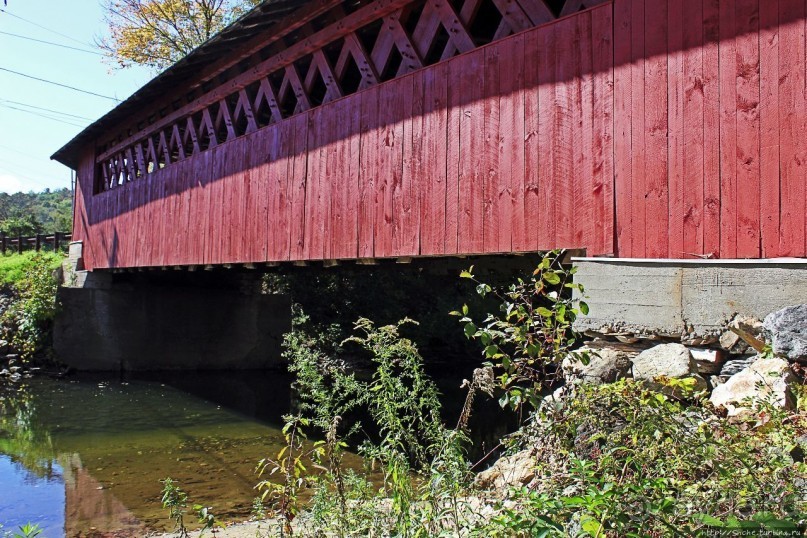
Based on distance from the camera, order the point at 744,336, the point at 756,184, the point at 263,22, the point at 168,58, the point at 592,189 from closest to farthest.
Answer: the point at 744,336 → the point at 756,184 → the point at 592,189 → the point at 263,22 → the point at 168,58

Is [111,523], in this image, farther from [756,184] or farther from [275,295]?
[275,295]

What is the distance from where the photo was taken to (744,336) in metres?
3.59

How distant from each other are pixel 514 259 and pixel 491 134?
128 cm

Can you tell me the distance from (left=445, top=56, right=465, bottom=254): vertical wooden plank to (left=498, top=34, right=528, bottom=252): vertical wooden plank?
19.2 inches

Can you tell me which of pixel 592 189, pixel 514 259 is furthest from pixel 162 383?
pixel 592 189

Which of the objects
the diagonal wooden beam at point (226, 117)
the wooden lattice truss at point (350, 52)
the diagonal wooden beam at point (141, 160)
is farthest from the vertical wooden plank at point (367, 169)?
the diagonal wooden beam at point (141, 160)

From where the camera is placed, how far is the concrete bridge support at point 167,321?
14883 millimetres

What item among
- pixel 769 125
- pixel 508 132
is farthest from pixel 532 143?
pixel 769 125

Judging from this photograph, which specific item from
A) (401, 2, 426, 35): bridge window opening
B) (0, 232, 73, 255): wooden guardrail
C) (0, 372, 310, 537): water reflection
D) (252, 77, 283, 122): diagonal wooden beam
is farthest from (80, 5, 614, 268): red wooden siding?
(0, 232, 73, 255): wooden guardrail

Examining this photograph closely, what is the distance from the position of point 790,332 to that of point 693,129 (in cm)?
140

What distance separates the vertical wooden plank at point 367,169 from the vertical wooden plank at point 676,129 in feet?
10.0

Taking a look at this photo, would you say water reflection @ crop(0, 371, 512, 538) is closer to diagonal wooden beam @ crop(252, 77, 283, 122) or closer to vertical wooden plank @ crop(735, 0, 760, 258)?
vertical wooden plank @ crop(735, 0, 760, 258)

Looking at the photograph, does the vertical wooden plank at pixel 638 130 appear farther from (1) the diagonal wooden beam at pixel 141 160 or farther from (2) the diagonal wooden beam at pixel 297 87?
(1) the diagonal wooden beam at pixel 141 160

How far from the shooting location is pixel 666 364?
3793mm
